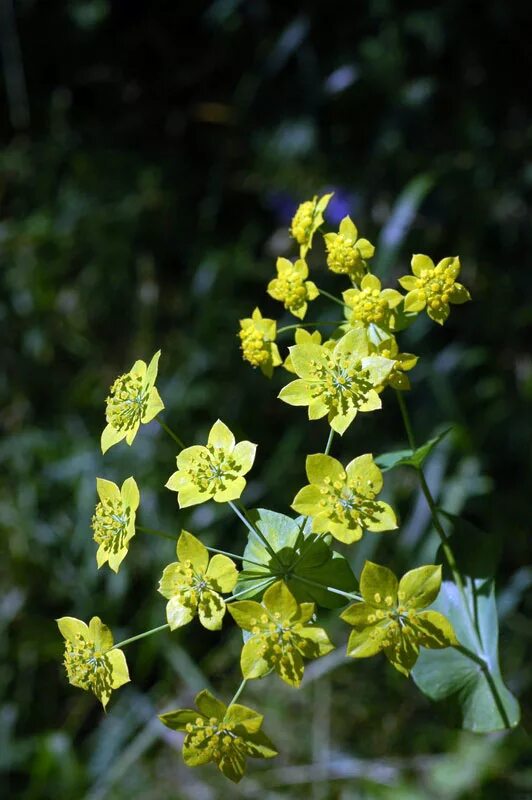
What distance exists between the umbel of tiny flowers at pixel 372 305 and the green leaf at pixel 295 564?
16.3 inches

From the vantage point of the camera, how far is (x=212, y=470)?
5.28ft

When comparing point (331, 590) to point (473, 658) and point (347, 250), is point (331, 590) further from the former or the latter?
point (347, 250)

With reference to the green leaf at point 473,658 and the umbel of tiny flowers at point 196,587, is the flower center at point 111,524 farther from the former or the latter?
the green leaf at point 473,658

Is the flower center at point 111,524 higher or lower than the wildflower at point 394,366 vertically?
lower

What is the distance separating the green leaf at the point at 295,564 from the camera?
5.06ft

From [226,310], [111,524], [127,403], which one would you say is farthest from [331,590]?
[226,310]

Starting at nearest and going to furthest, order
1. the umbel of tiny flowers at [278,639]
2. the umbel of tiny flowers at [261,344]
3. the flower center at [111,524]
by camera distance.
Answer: the umbel of tiny flowers at [278,639] < the flower center at [111,524] < the umbel of tiny flowers at [261,344]

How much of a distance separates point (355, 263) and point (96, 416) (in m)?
2.18

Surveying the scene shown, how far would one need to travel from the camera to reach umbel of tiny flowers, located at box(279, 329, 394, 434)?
1538 millimetres

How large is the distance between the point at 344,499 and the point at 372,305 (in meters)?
0.39

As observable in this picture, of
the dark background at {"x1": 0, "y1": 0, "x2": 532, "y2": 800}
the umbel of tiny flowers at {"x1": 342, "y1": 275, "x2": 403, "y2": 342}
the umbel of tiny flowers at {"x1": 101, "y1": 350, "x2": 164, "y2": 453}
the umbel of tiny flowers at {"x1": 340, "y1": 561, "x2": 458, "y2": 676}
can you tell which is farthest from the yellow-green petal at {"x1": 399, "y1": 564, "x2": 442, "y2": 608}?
the dark background at {"x1": 0, "y1": 0, "x2": 532, "y2": 800}

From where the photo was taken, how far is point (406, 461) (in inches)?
63.6

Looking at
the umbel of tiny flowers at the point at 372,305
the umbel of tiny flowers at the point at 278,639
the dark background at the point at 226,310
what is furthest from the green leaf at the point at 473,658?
the dark background at the point at 226,310

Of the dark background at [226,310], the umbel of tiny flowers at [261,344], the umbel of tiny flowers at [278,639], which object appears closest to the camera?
the umbel of tiny flowers at [278,639]
